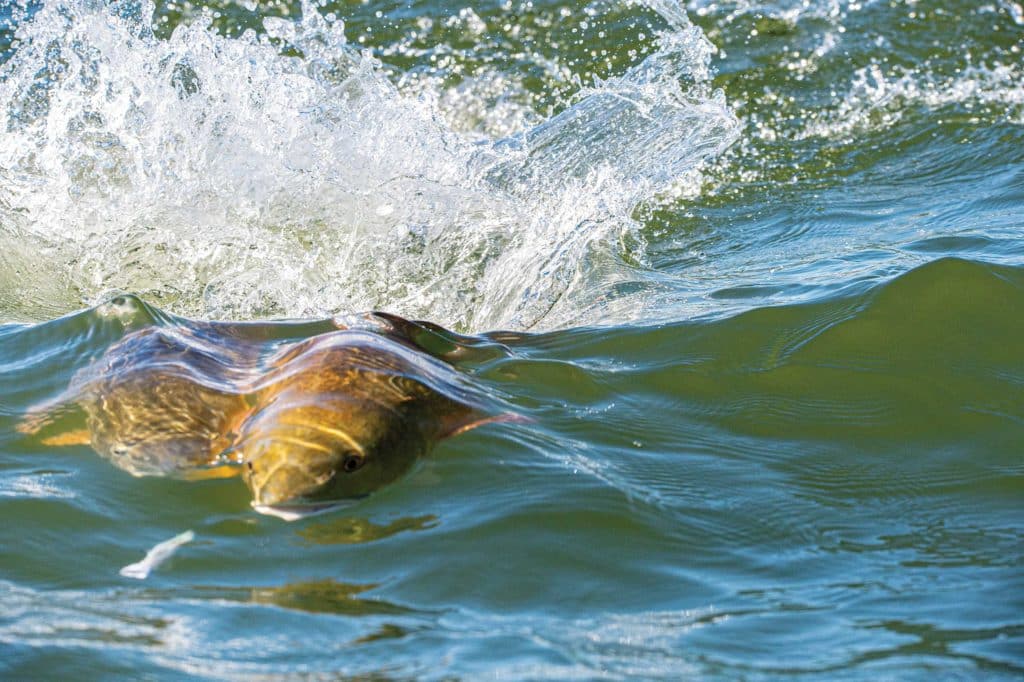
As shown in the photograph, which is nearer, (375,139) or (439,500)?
(439,500)

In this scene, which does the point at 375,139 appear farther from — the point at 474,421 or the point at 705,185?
the point at 474,421

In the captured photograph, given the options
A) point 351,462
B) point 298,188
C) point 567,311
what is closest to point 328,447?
point 351,462

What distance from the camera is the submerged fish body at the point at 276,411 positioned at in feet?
11.4

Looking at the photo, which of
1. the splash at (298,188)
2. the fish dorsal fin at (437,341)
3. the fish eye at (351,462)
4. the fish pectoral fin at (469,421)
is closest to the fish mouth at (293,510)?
the fish eye at (351,462)

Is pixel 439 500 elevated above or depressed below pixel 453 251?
below

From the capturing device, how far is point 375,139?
7027mm

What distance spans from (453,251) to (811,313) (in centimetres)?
213

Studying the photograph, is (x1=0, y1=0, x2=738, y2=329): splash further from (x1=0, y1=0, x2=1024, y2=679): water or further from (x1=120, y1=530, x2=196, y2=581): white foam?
(x1=120, y1=530, x2=196, y2=581): white foam

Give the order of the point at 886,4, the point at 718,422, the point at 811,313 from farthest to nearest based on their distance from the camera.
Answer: the point at 886,4
the point at 811,313
the point at 718,422

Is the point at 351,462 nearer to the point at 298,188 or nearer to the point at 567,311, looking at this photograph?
the point at 567,311

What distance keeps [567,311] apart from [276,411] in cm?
231

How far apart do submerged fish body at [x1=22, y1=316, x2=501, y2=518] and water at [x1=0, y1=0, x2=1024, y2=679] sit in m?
0.09

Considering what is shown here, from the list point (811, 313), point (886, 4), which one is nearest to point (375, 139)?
point (811, 313)

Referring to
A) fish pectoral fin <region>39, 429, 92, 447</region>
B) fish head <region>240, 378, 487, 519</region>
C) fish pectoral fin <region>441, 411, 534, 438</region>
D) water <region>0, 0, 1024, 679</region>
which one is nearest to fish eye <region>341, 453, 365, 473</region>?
fish head <region>240, 378, 487, 519</region>
